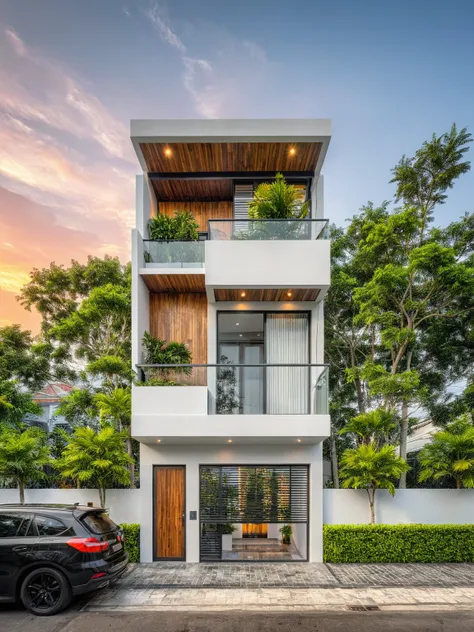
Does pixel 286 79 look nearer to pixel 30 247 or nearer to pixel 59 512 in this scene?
pixel 30 247

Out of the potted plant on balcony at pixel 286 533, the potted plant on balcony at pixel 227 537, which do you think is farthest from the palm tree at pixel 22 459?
the potted plant on balcony at pixel 286 533

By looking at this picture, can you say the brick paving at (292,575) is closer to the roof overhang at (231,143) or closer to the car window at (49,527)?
the car window at (49,527)

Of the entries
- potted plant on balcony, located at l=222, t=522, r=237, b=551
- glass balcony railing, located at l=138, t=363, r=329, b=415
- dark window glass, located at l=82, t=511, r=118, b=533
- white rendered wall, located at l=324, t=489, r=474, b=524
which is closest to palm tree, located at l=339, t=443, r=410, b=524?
white rendered wall, located at l=324, t=489, r=474, b=524

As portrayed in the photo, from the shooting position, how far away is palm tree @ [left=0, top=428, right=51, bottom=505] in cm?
816

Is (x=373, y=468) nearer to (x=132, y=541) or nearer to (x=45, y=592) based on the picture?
(x=132, y=541)

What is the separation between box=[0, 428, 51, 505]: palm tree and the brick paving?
2973 millimetres

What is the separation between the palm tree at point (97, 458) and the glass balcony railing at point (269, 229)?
5.07 m

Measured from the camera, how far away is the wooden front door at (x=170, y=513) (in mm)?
8344

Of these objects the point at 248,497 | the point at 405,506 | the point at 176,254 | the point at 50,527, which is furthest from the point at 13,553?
the point at 405,506

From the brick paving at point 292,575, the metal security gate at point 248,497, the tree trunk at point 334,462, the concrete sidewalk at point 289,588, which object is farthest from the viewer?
the tree trunk at point 334,462

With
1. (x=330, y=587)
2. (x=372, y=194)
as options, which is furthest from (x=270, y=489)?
(x=372, y=194)

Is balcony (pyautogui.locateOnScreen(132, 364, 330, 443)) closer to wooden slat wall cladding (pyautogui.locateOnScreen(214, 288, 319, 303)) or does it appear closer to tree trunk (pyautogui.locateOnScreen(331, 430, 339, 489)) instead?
wooden slat wall cladding (pyautogui.locateOnScreen(214, 288, 319, 303))

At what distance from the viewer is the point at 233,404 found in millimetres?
8039

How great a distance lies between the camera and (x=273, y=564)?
8148mm
